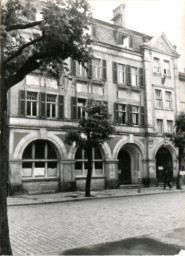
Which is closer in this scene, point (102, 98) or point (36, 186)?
point (36, 186)

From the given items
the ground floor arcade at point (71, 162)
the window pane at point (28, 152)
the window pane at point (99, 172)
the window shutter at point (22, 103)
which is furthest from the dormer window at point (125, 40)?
the window pane at point (28, 152)

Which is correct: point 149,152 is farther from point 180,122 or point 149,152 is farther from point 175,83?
point 175,83

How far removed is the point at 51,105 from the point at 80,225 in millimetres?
14663

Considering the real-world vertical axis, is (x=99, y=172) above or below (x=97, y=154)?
below

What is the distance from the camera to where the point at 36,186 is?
22766 millimetres

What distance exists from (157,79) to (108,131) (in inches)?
508

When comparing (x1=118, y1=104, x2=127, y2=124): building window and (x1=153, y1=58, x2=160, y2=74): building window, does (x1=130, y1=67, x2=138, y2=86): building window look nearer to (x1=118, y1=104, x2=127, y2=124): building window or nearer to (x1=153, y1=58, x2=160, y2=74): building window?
(x1=153, y1=58, x2=160, y2=74): building window

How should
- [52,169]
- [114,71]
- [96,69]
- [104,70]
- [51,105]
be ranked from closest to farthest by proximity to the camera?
1. [52,169]
2. [51,105]
3. [96,69]
4. [104,70]
5. [114,71]

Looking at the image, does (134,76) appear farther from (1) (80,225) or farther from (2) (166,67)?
(1) (80,225)

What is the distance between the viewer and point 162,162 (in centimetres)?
3141

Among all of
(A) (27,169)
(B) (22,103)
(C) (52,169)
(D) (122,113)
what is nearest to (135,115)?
(D) (122,113)

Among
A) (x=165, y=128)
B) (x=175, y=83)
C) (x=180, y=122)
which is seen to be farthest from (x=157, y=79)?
(x=180, y=122)

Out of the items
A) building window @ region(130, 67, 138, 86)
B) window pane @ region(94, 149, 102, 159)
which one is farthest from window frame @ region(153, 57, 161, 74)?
A: window pane @ region(94, 149, 102, 159)

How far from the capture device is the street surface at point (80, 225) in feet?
27.4
